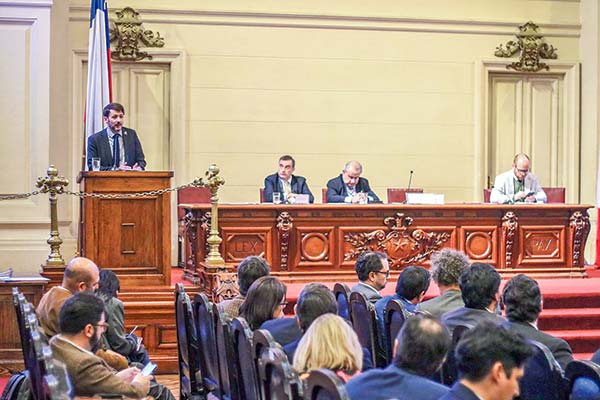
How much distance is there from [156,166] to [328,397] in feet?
31.0

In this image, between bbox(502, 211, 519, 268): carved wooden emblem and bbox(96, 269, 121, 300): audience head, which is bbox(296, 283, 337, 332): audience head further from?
bbox(502, 211, 519, 268): carved wooden emblem

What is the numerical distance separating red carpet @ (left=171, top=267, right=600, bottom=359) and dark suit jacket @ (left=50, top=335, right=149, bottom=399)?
12.9 feet

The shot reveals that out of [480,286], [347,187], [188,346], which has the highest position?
[347,187]

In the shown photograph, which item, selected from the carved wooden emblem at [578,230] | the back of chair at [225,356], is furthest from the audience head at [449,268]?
the carved wooden emblem at [578,230]

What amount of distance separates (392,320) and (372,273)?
132cm

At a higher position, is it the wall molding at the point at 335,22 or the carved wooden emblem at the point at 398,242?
the wall molding at the point at 335,22

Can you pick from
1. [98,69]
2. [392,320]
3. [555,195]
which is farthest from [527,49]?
[392,320]

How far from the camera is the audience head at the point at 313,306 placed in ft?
13.3

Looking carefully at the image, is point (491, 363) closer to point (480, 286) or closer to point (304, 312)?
point (304, 312)

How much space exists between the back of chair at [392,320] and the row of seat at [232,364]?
0.85 metres

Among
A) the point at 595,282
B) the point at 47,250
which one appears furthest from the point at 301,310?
the point at 47,250

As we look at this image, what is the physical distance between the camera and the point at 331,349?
10.8 feet

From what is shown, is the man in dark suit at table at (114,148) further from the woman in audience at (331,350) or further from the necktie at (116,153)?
the woman in audience at (331,350)

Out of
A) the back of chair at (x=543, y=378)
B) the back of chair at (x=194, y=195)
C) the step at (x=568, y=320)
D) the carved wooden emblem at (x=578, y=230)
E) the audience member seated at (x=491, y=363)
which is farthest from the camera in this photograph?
the back of chair at (x=194, y=195)
